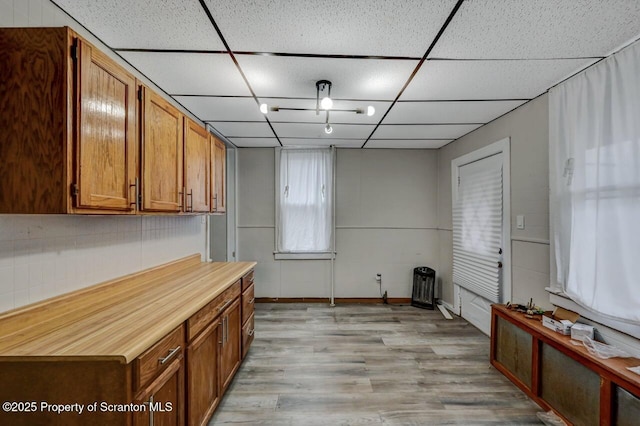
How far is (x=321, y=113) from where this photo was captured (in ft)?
10.4

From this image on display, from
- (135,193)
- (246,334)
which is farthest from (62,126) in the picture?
(246,334)

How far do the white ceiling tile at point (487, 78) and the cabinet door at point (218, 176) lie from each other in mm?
1970

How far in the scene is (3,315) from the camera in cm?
130

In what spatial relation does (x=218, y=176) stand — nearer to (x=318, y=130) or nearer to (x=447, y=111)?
(x=318, y=130)

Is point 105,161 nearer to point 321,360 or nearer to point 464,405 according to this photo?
point 321,360

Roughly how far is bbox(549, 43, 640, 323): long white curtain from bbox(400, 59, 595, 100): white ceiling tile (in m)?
0.17

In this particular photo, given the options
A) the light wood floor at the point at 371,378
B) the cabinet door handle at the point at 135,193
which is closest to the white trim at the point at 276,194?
the light wood floor at the point at 371,378

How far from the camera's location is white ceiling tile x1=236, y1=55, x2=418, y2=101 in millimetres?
2076

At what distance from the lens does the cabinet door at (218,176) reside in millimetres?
3098

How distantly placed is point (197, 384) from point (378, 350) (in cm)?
195

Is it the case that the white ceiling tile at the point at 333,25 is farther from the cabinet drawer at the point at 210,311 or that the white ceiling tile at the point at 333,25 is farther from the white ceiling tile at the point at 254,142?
the white ceiling tile at the point at 254,142

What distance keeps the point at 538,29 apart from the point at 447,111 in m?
1.36

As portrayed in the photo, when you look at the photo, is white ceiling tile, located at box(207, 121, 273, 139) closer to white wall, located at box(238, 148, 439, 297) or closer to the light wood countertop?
white wall, located at box(238, 148, 439, 297)

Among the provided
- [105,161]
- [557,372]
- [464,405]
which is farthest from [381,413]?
[105,161]
